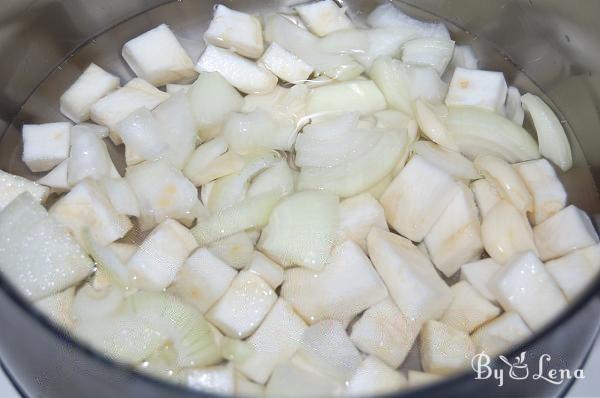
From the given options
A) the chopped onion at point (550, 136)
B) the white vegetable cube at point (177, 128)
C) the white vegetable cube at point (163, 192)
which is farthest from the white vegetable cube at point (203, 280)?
the chopped onion at point (550, 136)

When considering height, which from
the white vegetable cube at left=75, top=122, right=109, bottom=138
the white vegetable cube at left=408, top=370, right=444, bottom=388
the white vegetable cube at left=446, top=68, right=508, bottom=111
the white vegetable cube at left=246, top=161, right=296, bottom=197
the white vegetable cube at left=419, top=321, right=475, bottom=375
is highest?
the white vegetable cube at left=75, top=122, right=109, bottom=138

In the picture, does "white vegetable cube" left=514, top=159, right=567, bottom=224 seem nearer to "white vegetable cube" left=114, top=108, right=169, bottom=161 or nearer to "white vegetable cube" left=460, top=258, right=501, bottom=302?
"white vegetable cube" left=460, top=258, right=501, bottom=302

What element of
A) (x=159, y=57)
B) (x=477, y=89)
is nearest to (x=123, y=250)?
(x=159, y=57)

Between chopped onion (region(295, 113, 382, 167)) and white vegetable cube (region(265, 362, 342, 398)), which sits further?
chopped onion (region(295, 113, 382, 167))

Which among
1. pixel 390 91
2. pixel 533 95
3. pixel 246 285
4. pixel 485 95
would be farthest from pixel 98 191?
pixel 533 95

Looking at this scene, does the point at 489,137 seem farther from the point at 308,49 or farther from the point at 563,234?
the point at 308,49

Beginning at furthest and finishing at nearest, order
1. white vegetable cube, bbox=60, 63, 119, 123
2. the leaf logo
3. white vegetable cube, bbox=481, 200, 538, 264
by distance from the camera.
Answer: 1. white vegetable cube, bbox=60, 63, 119, 123
2. white vegetable cube, bbox=481, 200, 538, 264
3. the leaf logo

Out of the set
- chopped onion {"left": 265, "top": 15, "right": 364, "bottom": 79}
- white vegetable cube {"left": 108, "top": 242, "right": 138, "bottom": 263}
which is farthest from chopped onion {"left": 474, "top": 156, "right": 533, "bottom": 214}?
white vegetable cube {"left": 108, "top": 242, "right": 138, "bottom": 263}

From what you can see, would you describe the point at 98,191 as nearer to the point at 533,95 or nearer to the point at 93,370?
the point at 93,370
